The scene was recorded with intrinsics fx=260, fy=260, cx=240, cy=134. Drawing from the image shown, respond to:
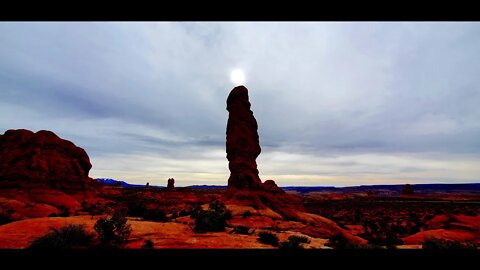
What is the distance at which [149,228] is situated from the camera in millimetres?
14875

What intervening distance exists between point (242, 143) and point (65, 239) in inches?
935

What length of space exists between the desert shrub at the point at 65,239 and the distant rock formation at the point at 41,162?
30255 mm

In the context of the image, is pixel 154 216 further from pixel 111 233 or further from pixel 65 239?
pixel 65 239

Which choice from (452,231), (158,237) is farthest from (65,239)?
(452,231)

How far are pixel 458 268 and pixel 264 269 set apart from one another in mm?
1020

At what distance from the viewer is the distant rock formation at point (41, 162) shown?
33869mm

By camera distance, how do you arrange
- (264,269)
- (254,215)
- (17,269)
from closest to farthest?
(17,269), (264,269), (254,215)

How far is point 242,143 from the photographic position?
107ft

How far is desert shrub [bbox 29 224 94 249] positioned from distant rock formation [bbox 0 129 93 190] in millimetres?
30255

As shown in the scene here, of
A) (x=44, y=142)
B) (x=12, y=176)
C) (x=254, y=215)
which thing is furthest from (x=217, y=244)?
(x=44, y=142)

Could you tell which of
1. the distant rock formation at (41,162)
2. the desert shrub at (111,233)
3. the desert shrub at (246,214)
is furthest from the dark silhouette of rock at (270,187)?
the distant rock formation at (41,162)

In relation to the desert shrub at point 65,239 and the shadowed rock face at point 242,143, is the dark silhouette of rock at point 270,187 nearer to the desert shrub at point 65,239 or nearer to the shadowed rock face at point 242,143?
the shadowed rock face at point 242,143
